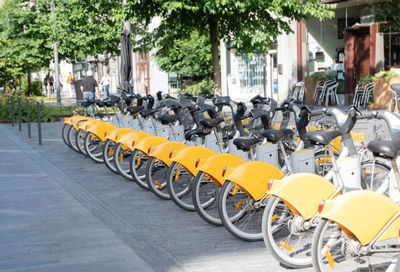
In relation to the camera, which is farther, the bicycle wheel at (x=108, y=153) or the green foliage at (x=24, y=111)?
the green foliage at (x=24, y=111)

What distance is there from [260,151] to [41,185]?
3829 millimetres

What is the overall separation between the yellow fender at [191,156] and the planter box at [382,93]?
1249cm

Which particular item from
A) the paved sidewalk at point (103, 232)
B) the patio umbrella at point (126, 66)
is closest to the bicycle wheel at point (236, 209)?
the paved sidewalk at point (103, 232)

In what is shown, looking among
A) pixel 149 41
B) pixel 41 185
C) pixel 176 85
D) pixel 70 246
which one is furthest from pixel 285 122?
pixel 176 85

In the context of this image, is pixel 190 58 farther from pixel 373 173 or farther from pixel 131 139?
pixel 373 173

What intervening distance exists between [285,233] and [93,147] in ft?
21.6

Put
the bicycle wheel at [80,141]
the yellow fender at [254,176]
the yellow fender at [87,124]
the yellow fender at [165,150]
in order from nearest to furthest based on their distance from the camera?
1. the yellow fender at [254,176]
2. the yellow fender at [165,150]
3. the yellow fender at [87,124]
4. the bicycle wheel at [80,141]

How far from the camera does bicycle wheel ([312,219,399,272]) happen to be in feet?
12.0

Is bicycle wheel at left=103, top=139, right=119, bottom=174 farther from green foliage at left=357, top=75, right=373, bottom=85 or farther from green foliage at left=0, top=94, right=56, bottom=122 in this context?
green foliage at left=357, top=75, right=373, bottom=85

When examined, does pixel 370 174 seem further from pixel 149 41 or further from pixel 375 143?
pixel 149 41

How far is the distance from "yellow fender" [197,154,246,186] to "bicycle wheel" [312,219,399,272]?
6.18 feet

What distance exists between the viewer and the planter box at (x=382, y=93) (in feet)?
57.6

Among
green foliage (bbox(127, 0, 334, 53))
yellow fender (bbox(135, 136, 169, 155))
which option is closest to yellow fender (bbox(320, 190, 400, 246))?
yellow fender (bbox(135, 136, 169, 155))

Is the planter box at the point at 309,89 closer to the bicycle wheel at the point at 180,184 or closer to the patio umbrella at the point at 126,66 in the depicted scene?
the patio umbrella at the point at 126,66
